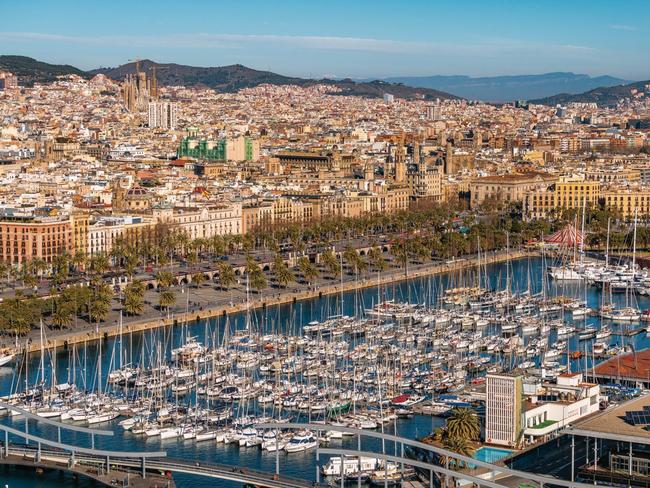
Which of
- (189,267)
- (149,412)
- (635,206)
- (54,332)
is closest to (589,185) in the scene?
(635,206)

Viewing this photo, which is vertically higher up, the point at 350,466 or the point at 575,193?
the point at 575,193

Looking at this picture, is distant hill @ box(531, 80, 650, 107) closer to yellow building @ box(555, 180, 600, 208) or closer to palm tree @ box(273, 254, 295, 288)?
yellow building @ box(555, 180, 600, 208)

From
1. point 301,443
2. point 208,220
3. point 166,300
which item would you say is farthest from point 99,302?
point 208,220

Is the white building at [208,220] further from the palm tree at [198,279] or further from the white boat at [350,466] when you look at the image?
the white boat at [350,466]

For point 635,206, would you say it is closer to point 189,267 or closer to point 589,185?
point 589,185

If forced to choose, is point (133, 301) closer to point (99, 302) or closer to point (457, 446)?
point (99, 302)

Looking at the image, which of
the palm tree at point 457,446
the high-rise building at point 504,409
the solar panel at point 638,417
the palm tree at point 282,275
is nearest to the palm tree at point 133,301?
the palm tree at point 282,275

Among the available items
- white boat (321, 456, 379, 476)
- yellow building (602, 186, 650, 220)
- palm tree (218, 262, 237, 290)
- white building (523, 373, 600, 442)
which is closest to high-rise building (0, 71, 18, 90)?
yellow building (602, 186, 650, 220)
